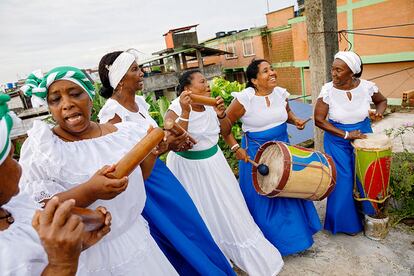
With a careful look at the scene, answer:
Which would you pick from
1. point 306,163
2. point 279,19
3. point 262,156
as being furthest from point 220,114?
point 279,19

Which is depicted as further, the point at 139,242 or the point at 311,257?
the point at 311,257

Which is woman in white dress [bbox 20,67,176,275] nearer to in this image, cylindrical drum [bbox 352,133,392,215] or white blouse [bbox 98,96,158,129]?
white blouse [bbox 98,96,158,129]

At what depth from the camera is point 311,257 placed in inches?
123

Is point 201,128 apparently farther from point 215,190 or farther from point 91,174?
point 91,174

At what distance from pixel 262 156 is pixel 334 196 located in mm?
1035

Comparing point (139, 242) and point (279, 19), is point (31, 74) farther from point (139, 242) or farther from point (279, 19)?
point (279, 19)

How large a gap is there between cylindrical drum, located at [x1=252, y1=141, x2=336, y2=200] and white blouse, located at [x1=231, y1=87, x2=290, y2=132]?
293 millimetres

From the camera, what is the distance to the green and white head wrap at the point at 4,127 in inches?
37.5

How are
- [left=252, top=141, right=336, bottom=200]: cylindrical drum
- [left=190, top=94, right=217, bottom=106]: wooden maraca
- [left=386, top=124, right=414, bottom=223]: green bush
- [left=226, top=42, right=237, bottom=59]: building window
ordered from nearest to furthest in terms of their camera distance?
1. [left=190, top=94, right=217, bottom=106]: wooden maraca
2. [left=252, top=141, right=336, bottom=200]: cylindrical drum
3. [left=386, top=124, right=414, bottom=223]: green bush
4. [left=226, top=42, right=237, bottom=59]: building window

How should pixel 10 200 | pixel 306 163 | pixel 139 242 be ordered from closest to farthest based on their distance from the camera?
pixel 10 200, pixel 139 242, pixel 306 163

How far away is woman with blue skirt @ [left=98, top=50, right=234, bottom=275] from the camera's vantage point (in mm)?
2256

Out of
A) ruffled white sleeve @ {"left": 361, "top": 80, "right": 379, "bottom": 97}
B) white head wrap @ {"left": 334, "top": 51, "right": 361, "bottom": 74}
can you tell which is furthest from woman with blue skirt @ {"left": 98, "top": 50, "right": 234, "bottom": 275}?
ruffled white sleeve @ {"left": 361, "top": 80, "right": 379, "bottom": 97}

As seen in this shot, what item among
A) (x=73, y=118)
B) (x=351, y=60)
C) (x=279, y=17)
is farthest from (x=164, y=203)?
(x=279, y=17)

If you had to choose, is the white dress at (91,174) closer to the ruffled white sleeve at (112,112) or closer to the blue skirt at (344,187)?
the ruffled white sleeve at (112,112)
